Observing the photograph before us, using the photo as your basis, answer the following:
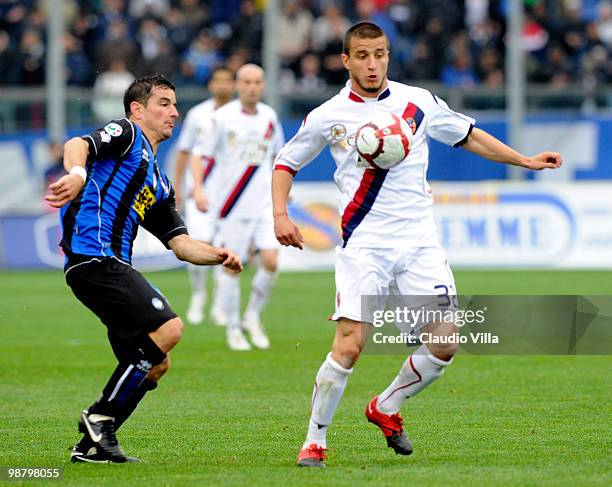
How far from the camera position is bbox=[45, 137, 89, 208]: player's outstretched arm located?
21.4 ft

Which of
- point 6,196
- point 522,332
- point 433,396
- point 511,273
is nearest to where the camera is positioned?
point 433,396

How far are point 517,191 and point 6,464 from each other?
617 inches

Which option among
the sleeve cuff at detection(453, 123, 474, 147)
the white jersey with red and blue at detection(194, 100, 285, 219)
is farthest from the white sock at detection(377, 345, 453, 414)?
the white jersey with red and blue at detection(194, 100, 285, 219)

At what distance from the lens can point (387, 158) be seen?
7.40m

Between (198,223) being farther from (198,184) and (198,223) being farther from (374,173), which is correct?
(374,173)

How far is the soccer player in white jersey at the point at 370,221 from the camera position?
7.36 meters

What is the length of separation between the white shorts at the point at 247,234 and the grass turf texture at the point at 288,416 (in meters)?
1.04

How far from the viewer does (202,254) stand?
303 inches

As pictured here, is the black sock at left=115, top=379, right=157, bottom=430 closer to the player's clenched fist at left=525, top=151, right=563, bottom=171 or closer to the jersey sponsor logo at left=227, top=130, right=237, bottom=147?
the player's clenched fist at left=525, top=151, right=563, bottom=171

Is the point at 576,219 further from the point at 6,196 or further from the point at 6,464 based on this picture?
the point at 6,464

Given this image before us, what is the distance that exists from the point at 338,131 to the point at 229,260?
37.1 inches

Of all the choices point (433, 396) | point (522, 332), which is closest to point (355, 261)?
point (433, 396)

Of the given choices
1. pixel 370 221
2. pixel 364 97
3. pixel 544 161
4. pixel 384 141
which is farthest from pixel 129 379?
pixel 544 161

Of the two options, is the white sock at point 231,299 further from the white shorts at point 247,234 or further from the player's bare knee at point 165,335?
the player's bare knee at point 165,335
